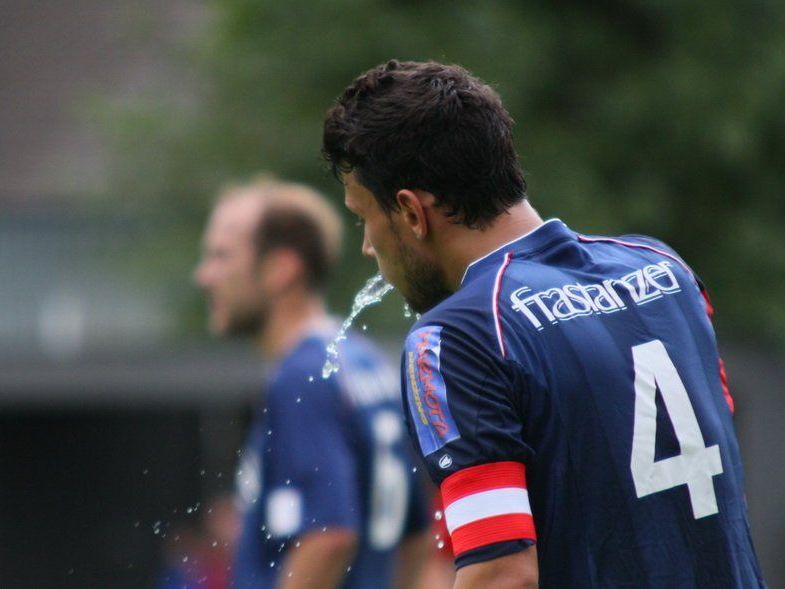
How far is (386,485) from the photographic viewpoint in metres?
4.39

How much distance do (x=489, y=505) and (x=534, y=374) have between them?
25 cm

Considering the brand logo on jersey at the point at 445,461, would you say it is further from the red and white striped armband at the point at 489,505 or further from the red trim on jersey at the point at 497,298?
the red trim on jersey at the point at 497,298

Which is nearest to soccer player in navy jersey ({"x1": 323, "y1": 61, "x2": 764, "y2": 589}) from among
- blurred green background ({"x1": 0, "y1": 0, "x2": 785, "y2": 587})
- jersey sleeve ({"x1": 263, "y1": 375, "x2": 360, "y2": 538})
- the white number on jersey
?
jersey sleeve ({"x1": 263, "y1": 375, "x2": 360, "y2": 538})

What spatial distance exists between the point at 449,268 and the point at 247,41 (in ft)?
19.6

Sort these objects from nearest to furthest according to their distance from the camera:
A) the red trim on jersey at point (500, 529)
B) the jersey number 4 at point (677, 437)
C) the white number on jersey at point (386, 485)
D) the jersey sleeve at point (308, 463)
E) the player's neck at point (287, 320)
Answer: the red trim on jersey at point (500, 529)
the jersey number 4 at point (677, 437)
the jersey sleeve at point (308, 463)
the white number on jersey at point (386, 485)
the player's neck at point (287, 320)

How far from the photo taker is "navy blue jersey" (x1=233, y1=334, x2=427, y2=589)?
13.8ft

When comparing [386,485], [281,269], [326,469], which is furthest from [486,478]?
[281,269]

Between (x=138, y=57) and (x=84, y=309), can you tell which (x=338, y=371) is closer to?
(x=138, y=57)

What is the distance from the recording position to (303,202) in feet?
16.1

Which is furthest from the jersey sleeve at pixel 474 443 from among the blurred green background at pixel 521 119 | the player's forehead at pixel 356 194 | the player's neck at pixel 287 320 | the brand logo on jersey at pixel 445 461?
the blurred green background at pixel 521 119

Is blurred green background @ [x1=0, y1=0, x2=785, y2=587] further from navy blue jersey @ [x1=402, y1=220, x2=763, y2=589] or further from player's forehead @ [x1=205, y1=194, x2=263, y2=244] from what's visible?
navy blue jersey @ [x1=402, y1=220, x2=763, y2=589]

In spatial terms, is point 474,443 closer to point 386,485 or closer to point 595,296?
point 595,296

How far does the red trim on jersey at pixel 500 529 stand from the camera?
2396 mm

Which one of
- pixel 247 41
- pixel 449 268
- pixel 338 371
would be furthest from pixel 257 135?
pixel 449 268
